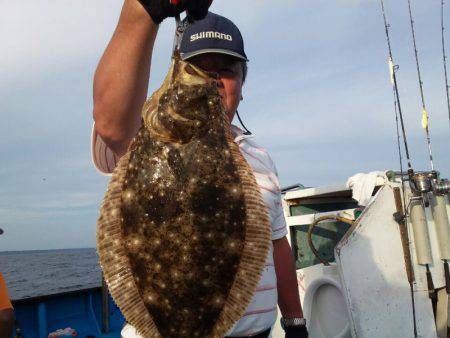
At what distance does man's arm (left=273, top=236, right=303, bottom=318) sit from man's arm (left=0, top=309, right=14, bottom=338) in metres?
3.06

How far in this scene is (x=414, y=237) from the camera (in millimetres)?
4754

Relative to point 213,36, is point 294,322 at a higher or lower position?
lower

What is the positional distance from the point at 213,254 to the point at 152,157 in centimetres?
50

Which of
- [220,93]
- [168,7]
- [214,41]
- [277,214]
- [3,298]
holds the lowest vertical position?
[3,298]

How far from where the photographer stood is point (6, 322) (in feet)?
13.9

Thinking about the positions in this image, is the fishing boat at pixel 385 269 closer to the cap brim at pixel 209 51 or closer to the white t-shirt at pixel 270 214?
the white t-shirt at pixel 270 214

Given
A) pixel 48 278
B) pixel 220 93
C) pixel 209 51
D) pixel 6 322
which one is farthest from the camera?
pixel 48 278

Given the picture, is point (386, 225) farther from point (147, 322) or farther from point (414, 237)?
point (147, 322)

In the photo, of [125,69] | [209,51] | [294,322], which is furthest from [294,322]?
[125,69]

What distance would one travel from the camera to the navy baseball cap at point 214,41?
2623mm

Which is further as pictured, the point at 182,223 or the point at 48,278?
the point at 48,278

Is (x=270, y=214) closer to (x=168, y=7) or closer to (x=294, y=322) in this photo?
(x=294, y=322)

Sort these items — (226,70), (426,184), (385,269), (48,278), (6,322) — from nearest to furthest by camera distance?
(226,70), (6,322), (385,269), (426,184), (48,278)

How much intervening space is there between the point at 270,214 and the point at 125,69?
54.0 inches
